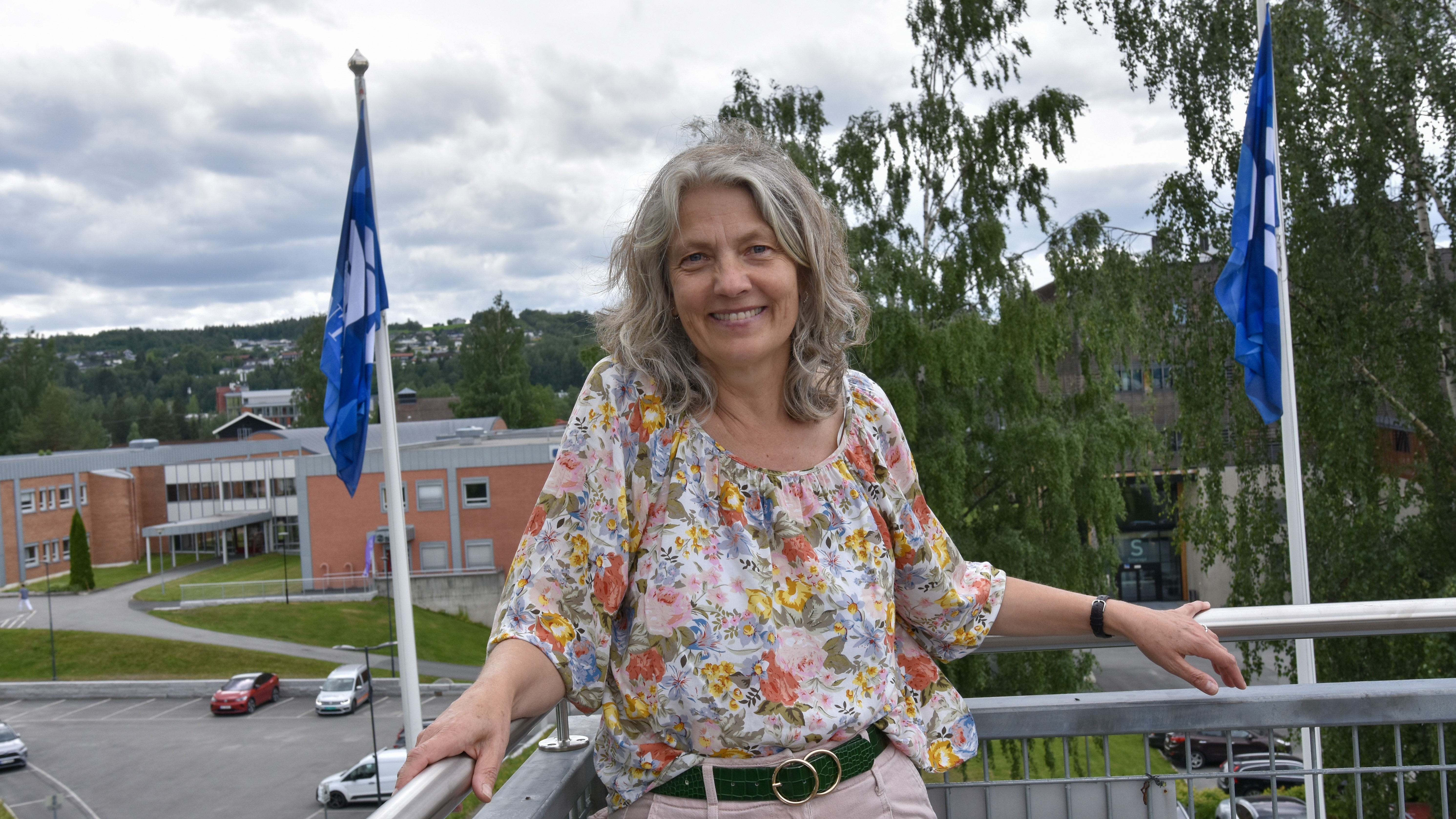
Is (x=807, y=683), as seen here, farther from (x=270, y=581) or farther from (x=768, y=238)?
(x=270, y=581)

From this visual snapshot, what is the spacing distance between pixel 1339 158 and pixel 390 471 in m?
9.76

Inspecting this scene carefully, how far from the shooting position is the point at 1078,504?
1382 cm

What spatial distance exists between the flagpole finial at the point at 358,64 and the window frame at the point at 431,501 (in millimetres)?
28738

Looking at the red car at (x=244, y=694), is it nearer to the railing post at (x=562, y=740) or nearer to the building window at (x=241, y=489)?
the building window at (x=241, y=489)

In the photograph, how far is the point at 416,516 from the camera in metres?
Result: 36.5

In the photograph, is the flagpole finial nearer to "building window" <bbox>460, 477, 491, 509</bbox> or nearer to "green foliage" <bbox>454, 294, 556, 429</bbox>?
"building window" <bbox>460, 477, 491, 509</bbox>

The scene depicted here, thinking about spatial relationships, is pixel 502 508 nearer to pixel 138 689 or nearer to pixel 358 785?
pixel 138 689

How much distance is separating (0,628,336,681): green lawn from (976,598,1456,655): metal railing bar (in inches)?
1284

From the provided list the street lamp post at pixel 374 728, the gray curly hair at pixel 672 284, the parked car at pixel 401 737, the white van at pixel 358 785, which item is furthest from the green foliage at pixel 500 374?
the gray curly hair at pixel 672 284

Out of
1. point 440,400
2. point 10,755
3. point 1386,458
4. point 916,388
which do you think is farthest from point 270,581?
point 440,400

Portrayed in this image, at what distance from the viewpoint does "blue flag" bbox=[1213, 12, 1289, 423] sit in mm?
7391

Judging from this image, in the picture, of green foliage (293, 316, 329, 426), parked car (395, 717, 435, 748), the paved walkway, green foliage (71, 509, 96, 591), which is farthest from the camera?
green foliage (293, 316, 329, 426)

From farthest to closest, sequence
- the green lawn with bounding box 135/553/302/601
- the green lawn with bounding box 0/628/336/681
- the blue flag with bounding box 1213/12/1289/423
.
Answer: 1. the green lawn with bounding box 135/553/302/601
2. the green lawn with bounding box 0/628/336/681
3. the blue flag with bounding box 1213/12/1289/423

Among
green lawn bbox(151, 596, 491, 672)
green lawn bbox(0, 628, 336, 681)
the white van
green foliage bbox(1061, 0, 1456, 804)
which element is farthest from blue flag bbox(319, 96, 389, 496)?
green lawn bbox(0, 628, 336, 681)
